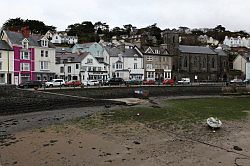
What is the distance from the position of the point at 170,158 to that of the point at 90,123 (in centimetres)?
1009

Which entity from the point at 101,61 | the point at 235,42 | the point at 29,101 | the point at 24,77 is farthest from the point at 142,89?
the point at 235,42

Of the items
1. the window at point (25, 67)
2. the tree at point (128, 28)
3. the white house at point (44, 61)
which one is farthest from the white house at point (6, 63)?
the tree at point (128, 28)

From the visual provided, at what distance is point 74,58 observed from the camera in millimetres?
63375

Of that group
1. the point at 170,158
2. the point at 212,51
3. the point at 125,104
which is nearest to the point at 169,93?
the point at 125,104

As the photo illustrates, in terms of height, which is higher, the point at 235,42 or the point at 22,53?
the point at 235,42

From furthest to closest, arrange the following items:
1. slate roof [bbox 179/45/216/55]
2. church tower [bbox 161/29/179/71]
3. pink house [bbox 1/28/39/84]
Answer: slate roof [bbox 179/45/216/55]
church tower [bbox 161/29/179/71]
pink house [bbox 1/28/39/84]

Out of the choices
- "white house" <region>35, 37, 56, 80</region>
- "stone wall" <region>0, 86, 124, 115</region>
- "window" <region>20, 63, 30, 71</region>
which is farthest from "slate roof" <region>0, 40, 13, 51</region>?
"stone wall" <region>0, 86, 124, 115</region>

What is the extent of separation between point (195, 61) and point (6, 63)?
170 feet

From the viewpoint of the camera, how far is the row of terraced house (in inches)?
2040

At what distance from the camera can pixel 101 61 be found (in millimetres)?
69812

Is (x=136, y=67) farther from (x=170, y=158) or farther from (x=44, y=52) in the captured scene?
(x=170, y=158)

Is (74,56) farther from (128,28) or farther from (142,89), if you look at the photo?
(128,28)

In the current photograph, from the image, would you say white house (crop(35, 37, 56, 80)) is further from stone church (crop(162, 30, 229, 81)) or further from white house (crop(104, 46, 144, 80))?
stone church (crop(162, 30, 229, 81))

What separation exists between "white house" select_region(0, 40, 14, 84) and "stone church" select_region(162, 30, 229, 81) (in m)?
41.3
